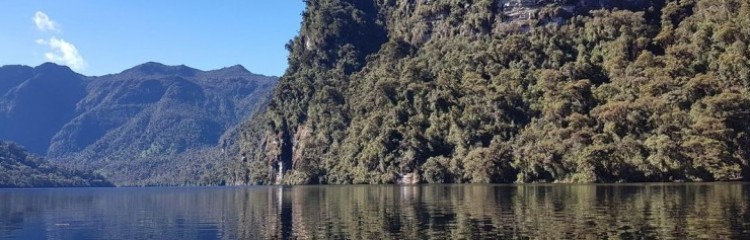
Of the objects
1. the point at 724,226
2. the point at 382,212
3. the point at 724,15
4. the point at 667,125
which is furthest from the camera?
the point at 724,15

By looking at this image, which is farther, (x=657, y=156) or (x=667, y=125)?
(x=667, y=125)

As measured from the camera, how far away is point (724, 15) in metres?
193

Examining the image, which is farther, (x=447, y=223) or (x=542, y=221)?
(x=447, y=223)

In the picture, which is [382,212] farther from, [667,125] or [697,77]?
[697,77]

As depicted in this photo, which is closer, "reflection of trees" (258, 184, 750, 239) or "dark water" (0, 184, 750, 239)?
"reflection of trees" (258, 184, 750, 239)

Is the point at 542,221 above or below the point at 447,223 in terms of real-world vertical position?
above

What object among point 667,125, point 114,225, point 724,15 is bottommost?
point 114,225

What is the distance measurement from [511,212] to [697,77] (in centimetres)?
12113

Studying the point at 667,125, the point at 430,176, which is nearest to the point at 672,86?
the point at 667,125

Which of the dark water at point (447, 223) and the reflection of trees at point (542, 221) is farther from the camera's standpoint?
the dark water at point (447, 223)

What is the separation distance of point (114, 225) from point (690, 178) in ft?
378

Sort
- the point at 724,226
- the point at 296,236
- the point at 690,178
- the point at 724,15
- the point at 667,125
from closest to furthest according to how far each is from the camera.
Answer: the point at 724,226
the point at 296,236
the point at 690,178
the point at 667,125
the point at 724,15

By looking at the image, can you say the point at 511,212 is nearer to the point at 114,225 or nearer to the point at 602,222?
the point at 602,222

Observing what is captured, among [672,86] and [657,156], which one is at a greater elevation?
[672,86]
